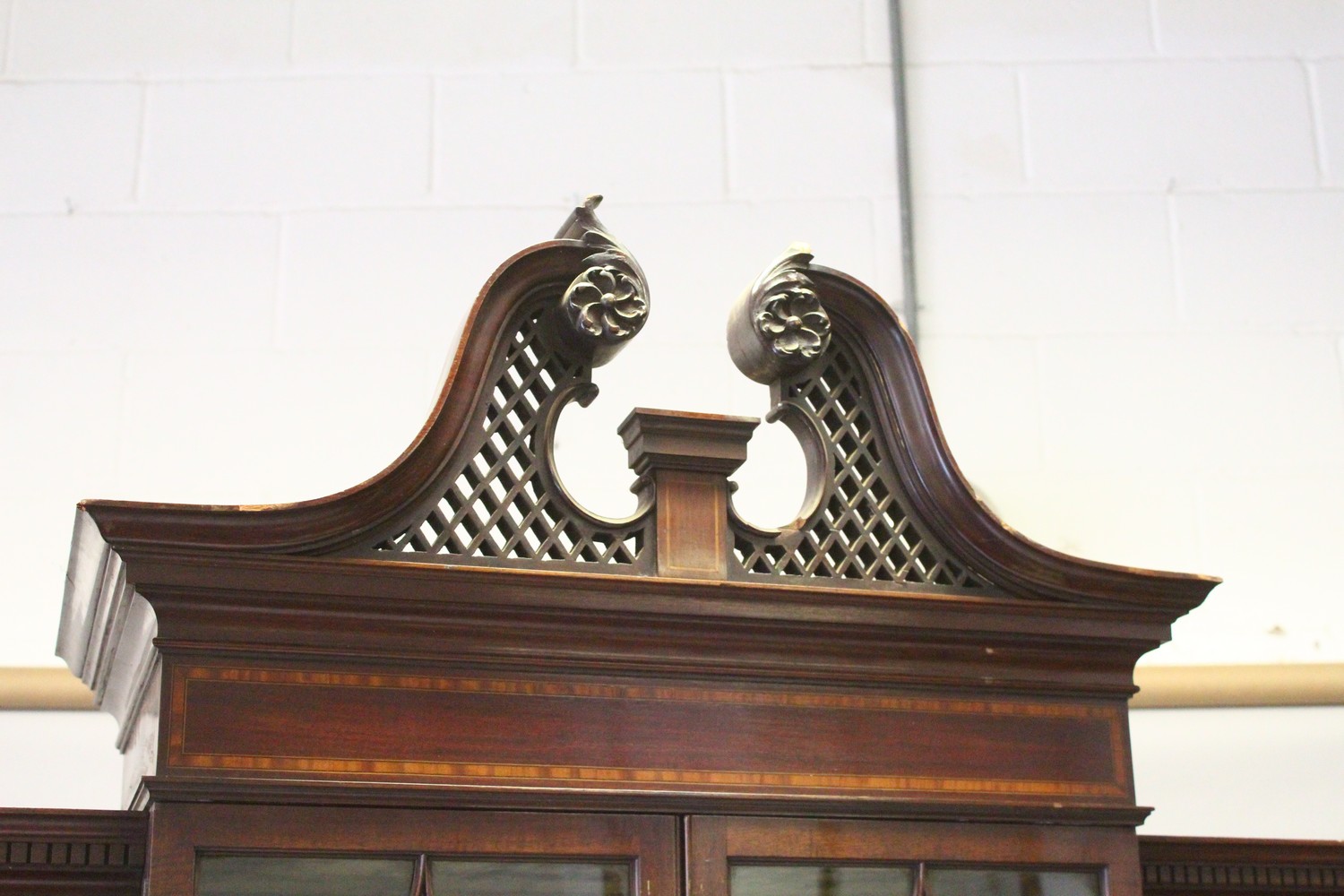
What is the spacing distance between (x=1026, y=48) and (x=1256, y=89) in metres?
0.43

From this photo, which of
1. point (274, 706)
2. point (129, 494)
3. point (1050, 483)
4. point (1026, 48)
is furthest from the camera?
point (1026, 48)

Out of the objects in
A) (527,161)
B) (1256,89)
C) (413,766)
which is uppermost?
(1256,89)

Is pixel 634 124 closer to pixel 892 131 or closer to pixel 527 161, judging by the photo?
pixel 527 161

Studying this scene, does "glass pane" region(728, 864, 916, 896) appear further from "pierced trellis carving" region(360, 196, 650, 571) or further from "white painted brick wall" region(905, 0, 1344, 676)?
"white painted brick wall" region(905, 0, 1344, 676)

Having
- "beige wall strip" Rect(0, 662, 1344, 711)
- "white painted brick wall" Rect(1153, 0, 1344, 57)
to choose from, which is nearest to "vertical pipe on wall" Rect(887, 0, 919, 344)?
"white painted brick wall" Rect(1153, 0, 1344, 57)

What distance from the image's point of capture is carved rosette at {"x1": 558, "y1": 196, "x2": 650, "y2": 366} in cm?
174

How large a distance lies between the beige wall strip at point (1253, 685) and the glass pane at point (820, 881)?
1155mm

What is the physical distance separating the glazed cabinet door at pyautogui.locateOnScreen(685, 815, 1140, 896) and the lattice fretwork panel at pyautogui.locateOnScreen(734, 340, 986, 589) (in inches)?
10.6

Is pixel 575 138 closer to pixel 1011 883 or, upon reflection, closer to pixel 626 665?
pixel 626 665

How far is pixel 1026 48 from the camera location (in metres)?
3.12

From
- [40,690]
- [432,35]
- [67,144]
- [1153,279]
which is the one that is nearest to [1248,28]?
[1153,279]

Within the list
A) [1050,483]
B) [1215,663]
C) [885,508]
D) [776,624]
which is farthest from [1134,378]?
[776,624]

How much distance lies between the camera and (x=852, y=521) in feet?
6.04

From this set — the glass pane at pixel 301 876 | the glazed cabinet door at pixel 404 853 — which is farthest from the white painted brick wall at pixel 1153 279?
the glass pane at pixel 301 876
